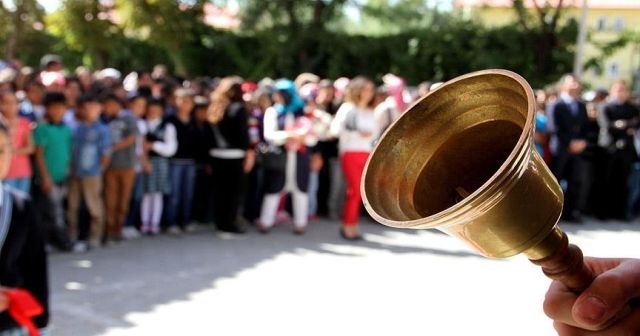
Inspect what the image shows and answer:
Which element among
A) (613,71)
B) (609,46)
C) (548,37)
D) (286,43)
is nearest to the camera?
(609,46)

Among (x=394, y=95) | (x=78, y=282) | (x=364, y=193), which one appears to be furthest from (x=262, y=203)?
(x=364, y=193)

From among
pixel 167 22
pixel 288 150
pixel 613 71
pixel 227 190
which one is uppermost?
pixel 613 71

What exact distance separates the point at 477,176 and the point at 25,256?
1884 mm

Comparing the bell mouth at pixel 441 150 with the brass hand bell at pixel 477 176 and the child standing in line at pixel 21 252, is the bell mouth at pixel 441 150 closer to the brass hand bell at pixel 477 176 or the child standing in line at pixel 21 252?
the brass hand bell at pixel 477 176

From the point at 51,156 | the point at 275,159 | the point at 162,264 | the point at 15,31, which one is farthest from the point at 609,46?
the point at 15,31

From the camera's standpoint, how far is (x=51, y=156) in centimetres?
606

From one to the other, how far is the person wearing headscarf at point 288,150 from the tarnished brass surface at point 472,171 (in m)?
5.84

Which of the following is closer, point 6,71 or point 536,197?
point 536,197

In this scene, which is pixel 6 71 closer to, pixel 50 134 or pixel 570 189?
pixel 50 134

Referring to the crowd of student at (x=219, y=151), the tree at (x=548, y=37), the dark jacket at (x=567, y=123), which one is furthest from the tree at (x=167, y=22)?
the dark jacket at (x=567, y=123)

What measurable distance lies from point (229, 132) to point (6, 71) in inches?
104

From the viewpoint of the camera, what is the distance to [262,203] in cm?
824

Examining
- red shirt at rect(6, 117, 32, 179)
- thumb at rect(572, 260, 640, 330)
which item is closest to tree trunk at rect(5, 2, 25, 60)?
red shirt at rect(6, 117, 32, 179)

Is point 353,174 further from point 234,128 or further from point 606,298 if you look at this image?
point 606,298
